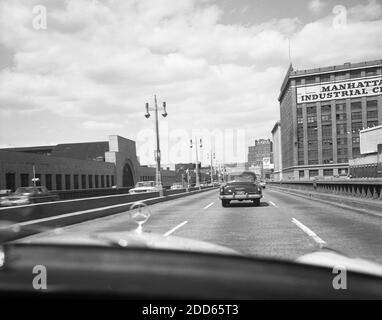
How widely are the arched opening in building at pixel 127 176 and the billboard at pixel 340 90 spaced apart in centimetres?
5988

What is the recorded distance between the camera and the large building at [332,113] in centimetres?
11850

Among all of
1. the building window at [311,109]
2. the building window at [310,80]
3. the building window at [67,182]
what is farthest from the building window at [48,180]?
the building window at [310,80]

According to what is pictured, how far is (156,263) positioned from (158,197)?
28.0 m

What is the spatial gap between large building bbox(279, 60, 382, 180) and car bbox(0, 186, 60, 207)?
96.2m

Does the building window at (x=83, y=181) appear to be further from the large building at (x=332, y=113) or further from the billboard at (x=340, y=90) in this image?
the billboard at (x=340, y=90)

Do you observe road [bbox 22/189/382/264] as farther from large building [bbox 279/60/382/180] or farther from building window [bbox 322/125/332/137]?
building window [bbox 322/125/332/137]

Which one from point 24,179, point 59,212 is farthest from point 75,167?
point 59,212

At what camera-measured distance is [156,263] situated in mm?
2113

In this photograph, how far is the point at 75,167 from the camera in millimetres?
66250

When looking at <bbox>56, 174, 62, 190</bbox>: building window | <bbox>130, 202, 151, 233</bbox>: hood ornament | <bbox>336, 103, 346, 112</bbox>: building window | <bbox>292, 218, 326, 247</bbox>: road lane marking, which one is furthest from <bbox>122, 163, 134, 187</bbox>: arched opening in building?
<bbox>130, 202, 151, 233</bbox>: hood ornament

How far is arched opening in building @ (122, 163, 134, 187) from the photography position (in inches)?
3479

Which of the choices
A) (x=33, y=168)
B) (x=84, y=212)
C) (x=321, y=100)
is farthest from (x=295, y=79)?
(x=84, y=212)

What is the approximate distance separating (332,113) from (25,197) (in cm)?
10712

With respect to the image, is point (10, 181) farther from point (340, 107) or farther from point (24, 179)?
point (340, 107)
